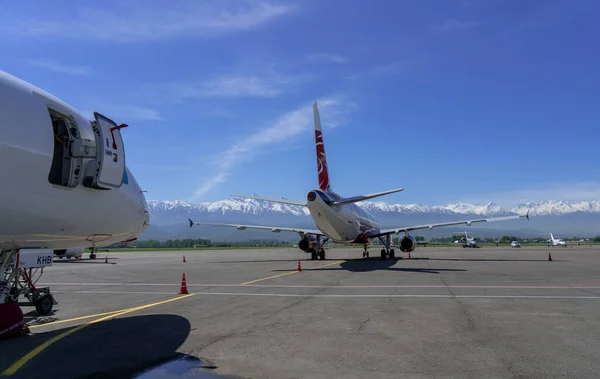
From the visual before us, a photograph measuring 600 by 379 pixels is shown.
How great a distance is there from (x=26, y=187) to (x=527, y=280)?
61.3ft

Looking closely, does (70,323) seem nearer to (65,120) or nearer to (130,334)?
(130,334)

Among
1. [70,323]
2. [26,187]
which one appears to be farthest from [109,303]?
[26,187]

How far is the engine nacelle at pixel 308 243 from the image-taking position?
112ft

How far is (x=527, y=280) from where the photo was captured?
1816cm

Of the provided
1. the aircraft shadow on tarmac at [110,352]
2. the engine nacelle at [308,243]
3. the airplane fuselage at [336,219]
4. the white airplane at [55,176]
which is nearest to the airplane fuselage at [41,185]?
the white airplane at [55,176]

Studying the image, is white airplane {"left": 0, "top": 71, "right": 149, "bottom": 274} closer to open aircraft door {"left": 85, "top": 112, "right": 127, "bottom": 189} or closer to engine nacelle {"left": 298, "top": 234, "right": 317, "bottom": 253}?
open aircraft door {"left": 85, "top": 112, "right": 127, "bottom": 189}

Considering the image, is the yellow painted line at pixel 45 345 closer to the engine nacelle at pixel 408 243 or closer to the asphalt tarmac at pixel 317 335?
the asphalt tarmac at pixel 317 335

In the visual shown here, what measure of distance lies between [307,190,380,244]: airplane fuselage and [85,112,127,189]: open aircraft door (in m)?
15.8

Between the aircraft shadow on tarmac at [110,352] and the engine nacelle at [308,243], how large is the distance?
24609 mm

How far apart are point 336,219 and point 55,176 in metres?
19.1

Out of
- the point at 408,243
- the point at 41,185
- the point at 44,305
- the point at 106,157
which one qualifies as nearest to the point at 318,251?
the point at 408,243

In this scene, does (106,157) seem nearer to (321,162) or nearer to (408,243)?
(321,162)

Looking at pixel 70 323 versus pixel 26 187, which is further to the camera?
pixel 70 323

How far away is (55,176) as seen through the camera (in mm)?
8438
